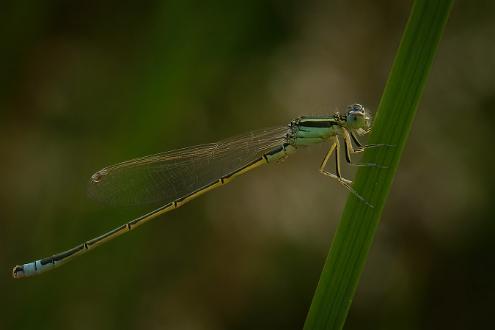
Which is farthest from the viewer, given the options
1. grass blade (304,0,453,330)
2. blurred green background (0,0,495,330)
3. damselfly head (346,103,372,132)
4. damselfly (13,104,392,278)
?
blurred green background (0,0,495,330)

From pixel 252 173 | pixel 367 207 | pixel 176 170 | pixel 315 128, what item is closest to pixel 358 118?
pixel 315 128

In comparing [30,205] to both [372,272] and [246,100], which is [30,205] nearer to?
[246,100]

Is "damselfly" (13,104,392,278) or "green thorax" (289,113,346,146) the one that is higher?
"green thorax" (289,113,346,146)

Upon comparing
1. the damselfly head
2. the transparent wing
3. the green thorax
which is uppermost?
the damselfly head

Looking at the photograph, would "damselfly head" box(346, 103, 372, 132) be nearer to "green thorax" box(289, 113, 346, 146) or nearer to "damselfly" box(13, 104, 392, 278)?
"green thorax" box(289, 113, 346, 146)

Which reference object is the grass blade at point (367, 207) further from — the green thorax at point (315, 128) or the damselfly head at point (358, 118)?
the green thorax at point (315, 128)

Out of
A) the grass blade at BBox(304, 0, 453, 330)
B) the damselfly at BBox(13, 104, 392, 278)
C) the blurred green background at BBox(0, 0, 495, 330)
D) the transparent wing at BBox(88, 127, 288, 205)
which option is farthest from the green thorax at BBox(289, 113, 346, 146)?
the grass blade at BBox(304, 0, 453, 330)

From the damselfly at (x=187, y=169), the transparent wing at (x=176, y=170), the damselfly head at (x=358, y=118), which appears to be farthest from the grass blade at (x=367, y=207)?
the transparent wing at (x=176, y=170)
